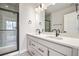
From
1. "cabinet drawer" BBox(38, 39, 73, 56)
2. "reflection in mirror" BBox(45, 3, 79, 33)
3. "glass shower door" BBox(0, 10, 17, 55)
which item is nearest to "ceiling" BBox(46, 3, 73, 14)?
"reflection in mirror" BBox(45, 3, 79, 33)

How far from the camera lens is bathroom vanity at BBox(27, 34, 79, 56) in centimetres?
92

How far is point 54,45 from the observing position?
117 cm

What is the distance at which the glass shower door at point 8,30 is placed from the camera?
1912mm

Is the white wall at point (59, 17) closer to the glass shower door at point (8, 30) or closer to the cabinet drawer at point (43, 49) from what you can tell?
the cabinet drawer at point (43, 49)

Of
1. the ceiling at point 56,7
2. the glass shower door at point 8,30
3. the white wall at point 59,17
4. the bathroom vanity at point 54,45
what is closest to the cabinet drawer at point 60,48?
the bathroom vanity at point 54,45

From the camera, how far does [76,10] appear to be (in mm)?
1416

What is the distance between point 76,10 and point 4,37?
235cm

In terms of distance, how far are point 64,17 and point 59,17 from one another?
106 millimetres

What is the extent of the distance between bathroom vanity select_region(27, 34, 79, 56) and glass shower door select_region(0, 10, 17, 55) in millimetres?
532

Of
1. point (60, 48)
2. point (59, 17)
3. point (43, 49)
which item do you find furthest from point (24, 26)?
point (60, 48)

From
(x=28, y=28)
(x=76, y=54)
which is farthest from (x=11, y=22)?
(x=76, y=54)

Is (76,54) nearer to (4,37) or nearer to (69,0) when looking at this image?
(69,0)

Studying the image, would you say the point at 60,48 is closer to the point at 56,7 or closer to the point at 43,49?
the point at 43,49

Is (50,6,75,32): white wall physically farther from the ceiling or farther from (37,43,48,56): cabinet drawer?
(37,43,48,56): cabinet drawer
